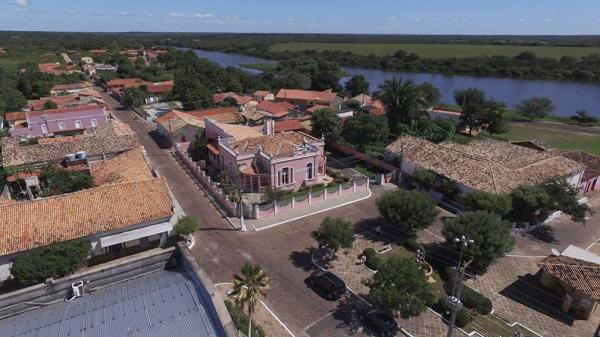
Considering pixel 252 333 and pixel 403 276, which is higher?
pixel 403 276

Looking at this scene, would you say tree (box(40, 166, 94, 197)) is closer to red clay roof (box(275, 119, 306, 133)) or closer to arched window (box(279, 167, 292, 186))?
arched window (box(279, 167, 292, 186))

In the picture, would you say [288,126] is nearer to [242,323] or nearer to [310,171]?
[310,171]

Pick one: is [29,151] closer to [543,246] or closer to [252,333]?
[252,333]

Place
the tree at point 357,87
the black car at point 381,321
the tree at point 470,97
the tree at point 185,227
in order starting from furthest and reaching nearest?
the tree at point 357,87 → the tree at point 470,97 → the tree at point 185,227 → the black car at point 381,321

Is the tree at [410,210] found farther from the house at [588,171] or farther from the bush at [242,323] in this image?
the house at [588,171]

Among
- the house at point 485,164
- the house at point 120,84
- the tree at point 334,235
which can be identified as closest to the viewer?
the tree at point 334,235

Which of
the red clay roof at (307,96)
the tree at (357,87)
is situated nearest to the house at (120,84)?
the red clay roof at (307,96)

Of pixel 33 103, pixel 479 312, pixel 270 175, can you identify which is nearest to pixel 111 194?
pixel 270 175

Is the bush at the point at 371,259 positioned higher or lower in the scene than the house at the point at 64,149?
lower

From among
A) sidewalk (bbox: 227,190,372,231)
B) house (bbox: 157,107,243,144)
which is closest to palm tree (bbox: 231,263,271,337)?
sidewalk (bbox: 227,190,372,231)
